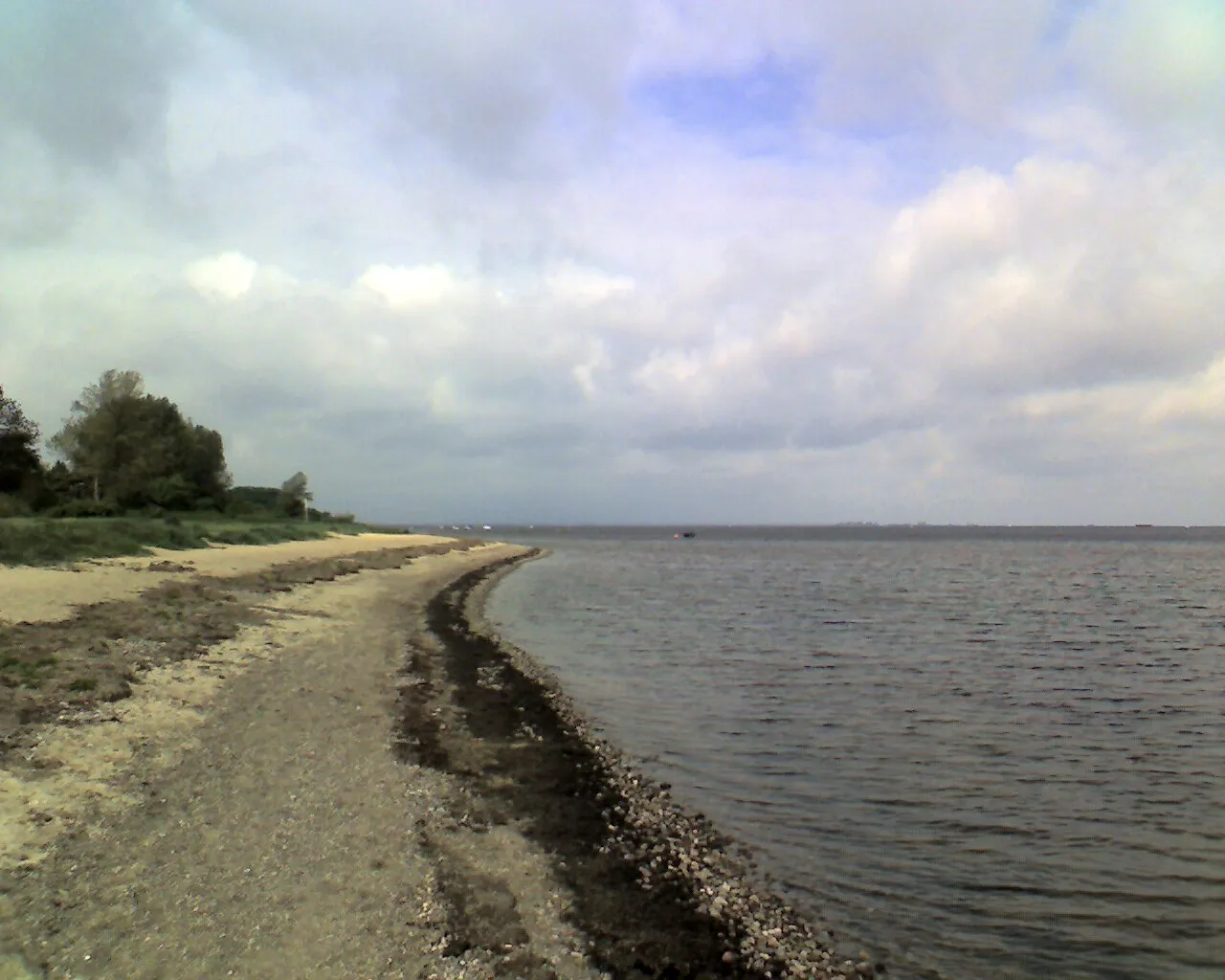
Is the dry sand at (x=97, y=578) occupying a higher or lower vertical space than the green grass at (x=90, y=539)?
lower

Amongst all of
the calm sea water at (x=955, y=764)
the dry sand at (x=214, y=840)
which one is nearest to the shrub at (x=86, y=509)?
the calm sea water at (x=955, y=764)

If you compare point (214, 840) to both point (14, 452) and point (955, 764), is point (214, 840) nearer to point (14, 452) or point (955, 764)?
point (955, 764)

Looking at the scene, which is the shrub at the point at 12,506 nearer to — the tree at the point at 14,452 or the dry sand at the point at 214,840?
the tree at the point at 14,452

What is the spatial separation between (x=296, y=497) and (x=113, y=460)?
40654 millimetres

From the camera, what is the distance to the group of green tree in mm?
58875

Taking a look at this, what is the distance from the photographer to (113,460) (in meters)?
68.8

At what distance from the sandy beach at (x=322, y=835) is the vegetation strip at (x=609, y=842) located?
0.13 ft

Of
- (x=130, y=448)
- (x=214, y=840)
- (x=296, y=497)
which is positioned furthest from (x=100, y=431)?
(x=214, y=840)

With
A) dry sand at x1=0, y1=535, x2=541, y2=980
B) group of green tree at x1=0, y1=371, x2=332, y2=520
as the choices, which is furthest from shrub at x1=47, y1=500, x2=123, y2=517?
dry sand at x1=0, y1=535, x2=541, y2=980

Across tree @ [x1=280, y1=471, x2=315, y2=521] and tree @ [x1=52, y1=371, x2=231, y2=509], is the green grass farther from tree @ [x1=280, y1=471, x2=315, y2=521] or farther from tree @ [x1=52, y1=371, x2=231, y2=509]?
tree @ [x1=280, y1=471, x2=315, y2=521]

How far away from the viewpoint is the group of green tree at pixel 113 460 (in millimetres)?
58875

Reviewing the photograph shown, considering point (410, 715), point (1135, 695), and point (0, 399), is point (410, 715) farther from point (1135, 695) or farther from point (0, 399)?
point (0, 399)

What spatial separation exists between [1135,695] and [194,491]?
78941mm

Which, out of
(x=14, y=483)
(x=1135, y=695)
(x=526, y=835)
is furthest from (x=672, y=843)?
(x=14, y=483)
